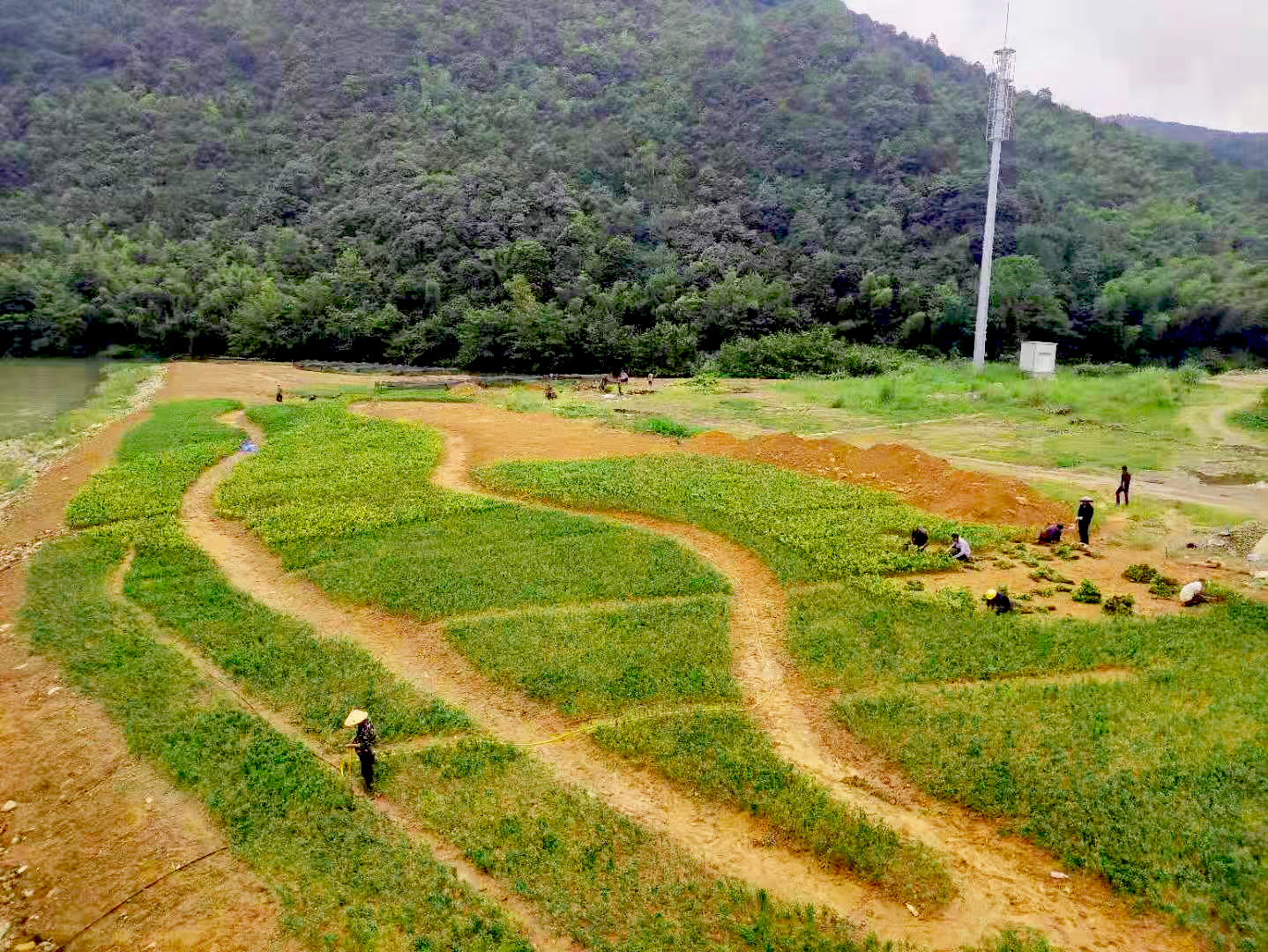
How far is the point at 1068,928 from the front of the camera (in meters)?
9.22

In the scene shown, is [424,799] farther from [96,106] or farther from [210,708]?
[96,106]

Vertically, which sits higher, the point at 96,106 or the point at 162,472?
the point at 96,106

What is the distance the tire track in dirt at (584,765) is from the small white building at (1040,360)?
48.5 meters

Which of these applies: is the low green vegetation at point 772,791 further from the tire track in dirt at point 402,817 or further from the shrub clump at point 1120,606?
the shrub clump at point 1120,606

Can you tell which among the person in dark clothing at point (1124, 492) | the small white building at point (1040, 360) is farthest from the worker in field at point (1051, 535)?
the small white building at point (1040, 360)

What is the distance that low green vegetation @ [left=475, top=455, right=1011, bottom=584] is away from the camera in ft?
65.9

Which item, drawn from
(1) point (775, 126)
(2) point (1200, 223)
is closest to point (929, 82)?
(1) point (775, 126)

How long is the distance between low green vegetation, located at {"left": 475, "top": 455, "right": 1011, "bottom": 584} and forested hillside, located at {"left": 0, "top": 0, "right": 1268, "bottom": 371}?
35.9 meters

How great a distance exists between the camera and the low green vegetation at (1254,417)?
3625cm

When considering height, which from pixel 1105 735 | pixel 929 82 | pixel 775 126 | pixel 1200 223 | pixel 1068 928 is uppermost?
pixel 929 82

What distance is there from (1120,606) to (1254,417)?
27610 millimetres

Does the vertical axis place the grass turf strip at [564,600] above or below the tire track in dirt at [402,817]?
above

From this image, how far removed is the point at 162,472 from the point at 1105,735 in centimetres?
2914

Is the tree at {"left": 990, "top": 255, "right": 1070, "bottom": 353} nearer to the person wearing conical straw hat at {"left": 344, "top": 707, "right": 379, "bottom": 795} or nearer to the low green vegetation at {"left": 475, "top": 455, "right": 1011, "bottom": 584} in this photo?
the low green vegetation at {"left": 475, "top": 455, "right": 1011, "bottom": 584}
